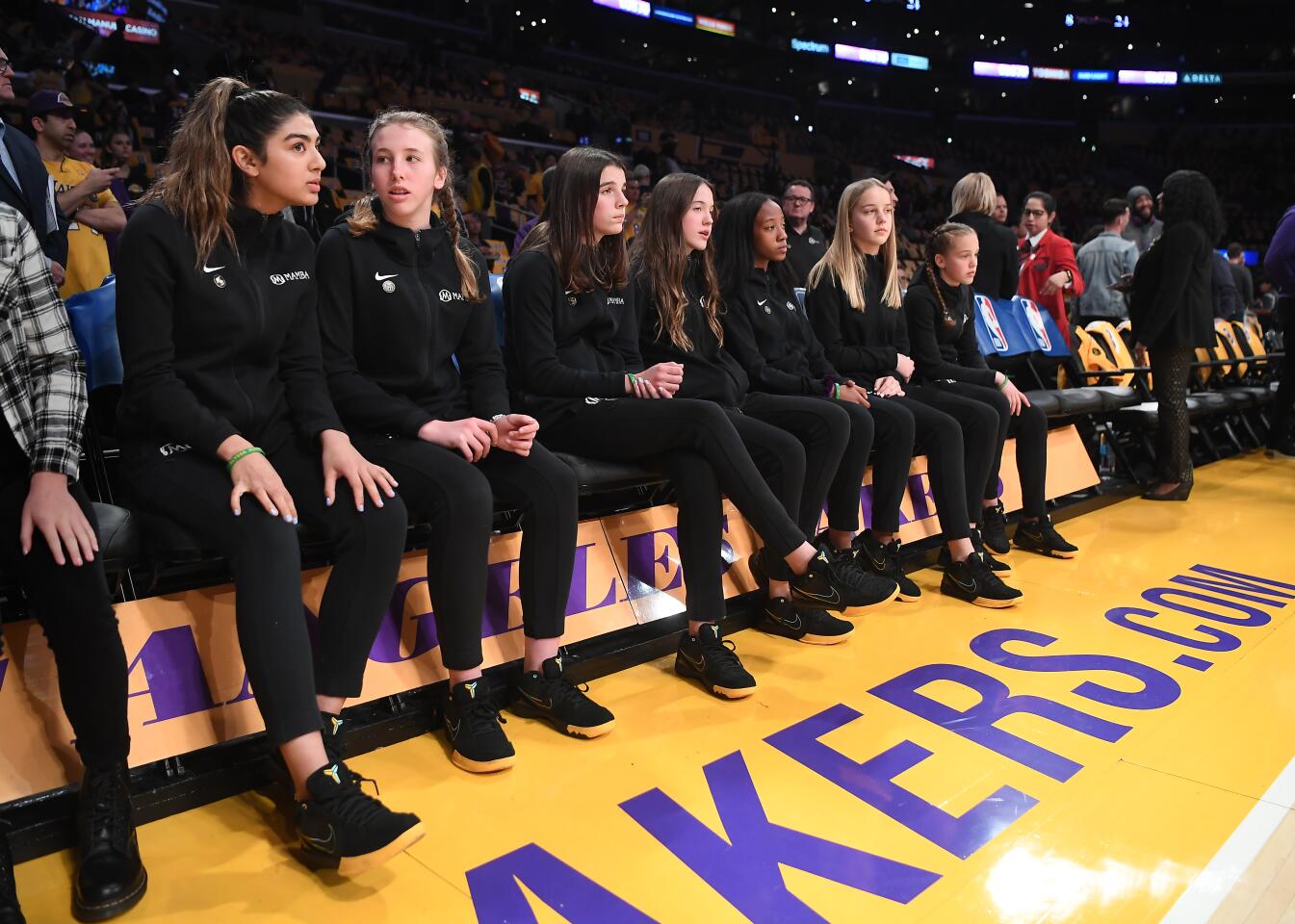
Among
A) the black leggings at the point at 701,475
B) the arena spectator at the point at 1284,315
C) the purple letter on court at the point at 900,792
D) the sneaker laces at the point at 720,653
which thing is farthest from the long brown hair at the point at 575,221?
the arena spectator at the point at 1284,315

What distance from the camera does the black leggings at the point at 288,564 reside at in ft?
5.99

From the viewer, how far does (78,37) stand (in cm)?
1262

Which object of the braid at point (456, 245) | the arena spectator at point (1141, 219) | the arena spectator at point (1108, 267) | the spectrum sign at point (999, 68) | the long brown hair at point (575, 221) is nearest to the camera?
the braid at point (456, 245)

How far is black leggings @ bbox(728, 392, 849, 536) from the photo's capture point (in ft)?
10.1

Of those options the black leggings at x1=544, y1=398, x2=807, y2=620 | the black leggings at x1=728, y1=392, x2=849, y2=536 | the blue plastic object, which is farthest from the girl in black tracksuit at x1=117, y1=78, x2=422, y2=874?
the black leggings at x1=728, y1=392, x2=849, y2=536

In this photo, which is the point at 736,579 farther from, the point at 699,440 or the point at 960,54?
the point at 960,54

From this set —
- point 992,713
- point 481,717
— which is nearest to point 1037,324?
point 992,713

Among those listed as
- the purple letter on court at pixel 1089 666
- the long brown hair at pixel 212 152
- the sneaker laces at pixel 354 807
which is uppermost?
the long brown hair at pixel 212 152

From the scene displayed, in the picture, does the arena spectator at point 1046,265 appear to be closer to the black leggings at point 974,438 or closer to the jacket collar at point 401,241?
the black leggings at point 974,438

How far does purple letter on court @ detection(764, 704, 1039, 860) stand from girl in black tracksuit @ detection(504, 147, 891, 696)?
12.9 inches

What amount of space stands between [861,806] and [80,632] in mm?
1640

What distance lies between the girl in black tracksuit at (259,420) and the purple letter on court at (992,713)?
4.92 ft

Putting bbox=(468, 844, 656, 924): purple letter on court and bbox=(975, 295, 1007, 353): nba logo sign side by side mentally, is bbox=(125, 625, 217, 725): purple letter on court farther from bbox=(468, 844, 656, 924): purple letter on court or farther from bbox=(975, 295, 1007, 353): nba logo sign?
bbox=(975, 295, 1007, 353): nba logo sign

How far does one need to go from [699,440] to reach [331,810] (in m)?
1.44
